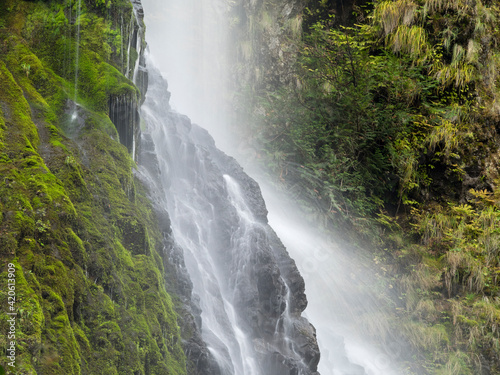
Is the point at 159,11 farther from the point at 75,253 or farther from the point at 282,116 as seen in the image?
the point at 75,253

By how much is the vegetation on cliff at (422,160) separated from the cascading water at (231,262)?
3.73 meters

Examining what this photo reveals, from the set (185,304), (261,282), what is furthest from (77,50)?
(261,282)

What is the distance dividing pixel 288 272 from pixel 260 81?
1050 cm

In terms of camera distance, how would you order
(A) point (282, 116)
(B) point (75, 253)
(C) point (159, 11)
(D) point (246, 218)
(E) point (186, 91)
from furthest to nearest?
1. (C) point (159, 11)
2. (E) point (186, 91)
3. (A) point (282, 116)
4. (D) point (246, 218)
5. (B) point (75, 253)

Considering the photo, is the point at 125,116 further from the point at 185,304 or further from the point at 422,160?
the point at 422,160

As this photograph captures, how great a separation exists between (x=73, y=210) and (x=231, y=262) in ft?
21.1

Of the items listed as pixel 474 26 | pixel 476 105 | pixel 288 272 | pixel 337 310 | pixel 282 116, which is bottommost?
pixel 337 310

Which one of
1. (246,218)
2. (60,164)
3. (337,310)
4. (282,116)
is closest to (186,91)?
(282,116)

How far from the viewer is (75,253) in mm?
4191

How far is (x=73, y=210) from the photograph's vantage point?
4.38 metres

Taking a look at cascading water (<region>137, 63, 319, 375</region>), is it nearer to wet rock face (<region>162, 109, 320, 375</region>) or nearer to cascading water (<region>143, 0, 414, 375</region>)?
wet rock face (<region>162, 109, 320, 375</region>)

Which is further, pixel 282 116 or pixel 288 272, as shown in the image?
pixel 282 116

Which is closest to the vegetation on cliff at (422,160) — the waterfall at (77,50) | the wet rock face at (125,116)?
the wet rock face at (125,116)

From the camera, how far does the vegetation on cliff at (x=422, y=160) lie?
1094 centimetres
